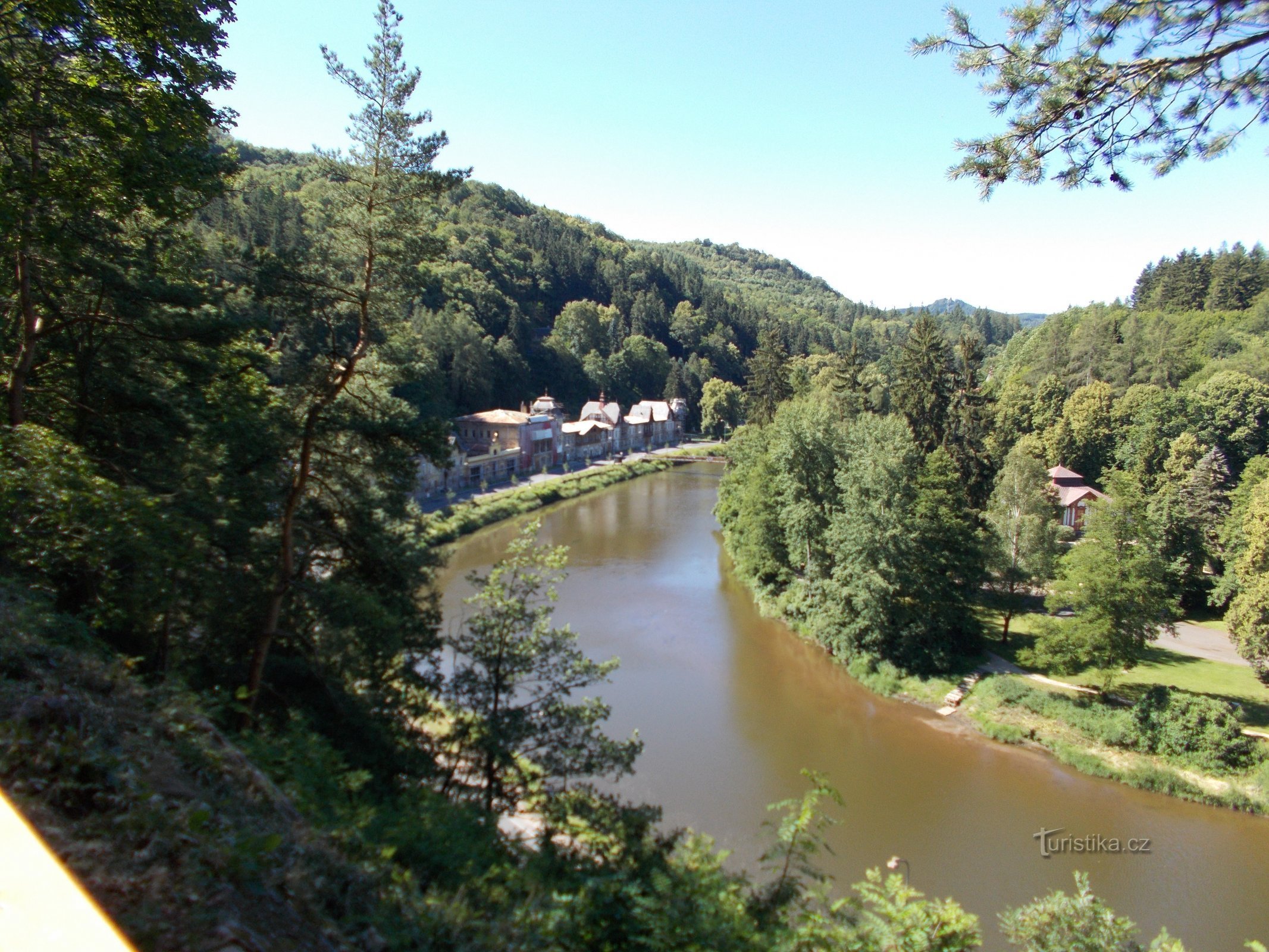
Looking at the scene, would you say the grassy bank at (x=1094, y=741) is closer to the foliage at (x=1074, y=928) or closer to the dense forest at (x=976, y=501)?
the dense forest at (x=976, y=501)

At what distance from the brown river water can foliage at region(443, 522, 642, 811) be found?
3.03 metres

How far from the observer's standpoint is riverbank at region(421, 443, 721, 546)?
25.2 metres

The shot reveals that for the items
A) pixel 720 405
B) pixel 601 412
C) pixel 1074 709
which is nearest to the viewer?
pixel 1074 709

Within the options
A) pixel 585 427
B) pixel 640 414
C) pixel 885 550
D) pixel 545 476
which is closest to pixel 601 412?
pixel 585 427

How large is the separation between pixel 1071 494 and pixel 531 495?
2318 cm

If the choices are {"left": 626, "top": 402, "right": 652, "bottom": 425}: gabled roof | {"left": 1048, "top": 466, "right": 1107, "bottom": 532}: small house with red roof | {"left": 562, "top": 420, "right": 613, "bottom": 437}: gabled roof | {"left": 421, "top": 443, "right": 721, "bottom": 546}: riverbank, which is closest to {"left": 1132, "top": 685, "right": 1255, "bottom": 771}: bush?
{"left": 421, "top": 443, "right": 721, "bottom": 546}: riverbank

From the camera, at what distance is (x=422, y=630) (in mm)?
7215

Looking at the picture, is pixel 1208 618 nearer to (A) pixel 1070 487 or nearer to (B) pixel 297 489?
(A) pixel 1070 487

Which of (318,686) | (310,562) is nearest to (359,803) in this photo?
(318,686)

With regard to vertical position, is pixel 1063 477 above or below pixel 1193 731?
above

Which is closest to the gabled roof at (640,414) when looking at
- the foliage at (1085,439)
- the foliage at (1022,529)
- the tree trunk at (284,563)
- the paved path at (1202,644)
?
the foliage at (1085,439)

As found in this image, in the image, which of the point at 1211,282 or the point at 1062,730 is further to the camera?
the point at 1211,282

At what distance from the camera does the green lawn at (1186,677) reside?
13312 millimetres

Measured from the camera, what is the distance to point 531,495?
33.2 m
